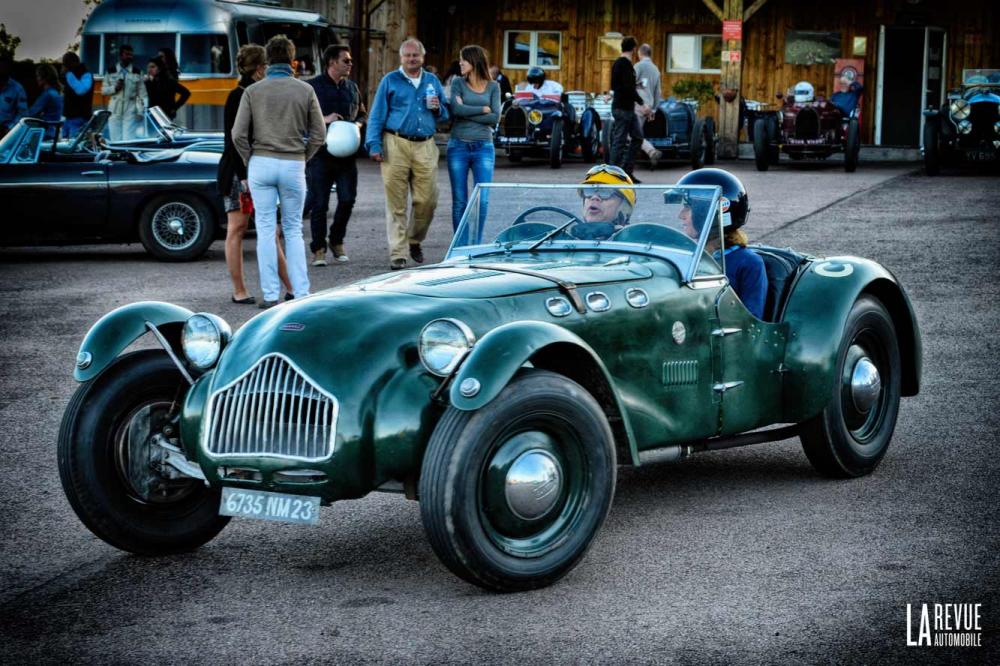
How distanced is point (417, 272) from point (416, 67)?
673 cm

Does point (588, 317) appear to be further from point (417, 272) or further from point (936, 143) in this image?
point (936, 143)

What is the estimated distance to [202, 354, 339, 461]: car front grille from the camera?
4.44 m

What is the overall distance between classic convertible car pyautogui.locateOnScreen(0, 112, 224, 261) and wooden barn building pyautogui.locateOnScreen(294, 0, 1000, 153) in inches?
604

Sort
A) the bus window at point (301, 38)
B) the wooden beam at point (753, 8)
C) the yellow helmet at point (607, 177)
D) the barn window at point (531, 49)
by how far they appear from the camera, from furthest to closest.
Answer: the barn window at point (531, 49), the wooden beam at point (753, 8), the bus window at point (301, 38), the yellow helmet at point (607, 177)

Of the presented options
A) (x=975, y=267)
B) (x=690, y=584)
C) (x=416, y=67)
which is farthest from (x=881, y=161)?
(x=690, y=584)

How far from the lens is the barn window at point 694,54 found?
3050 cm

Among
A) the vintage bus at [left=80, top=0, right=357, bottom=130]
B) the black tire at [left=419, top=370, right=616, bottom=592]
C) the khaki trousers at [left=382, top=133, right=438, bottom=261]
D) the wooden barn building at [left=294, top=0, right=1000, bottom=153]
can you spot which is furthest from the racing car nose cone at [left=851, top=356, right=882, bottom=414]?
the wooden barn building at [left=294, top=0, right=1000, bottom=153]

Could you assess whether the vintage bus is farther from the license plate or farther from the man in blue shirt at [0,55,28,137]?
the license plate

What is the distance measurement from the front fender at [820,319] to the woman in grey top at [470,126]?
622 cm

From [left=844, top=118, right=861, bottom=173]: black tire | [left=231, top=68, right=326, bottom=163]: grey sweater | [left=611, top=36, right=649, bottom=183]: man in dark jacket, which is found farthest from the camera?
[left=844, top=118, right=861, bottom=173]: black tire

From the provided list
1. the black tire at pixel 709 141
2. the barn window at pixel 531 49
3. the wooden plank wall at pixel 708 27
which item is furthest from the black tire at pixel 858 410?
the barn window at pixel 531 49

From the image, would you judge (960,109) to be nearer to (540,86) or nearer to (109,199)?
(540,86)

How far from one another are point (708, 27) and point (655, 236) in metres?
25.7

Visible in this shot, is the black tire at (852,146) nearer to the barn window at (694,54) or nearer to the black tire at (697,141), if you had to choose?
the black tire at (697,141)
